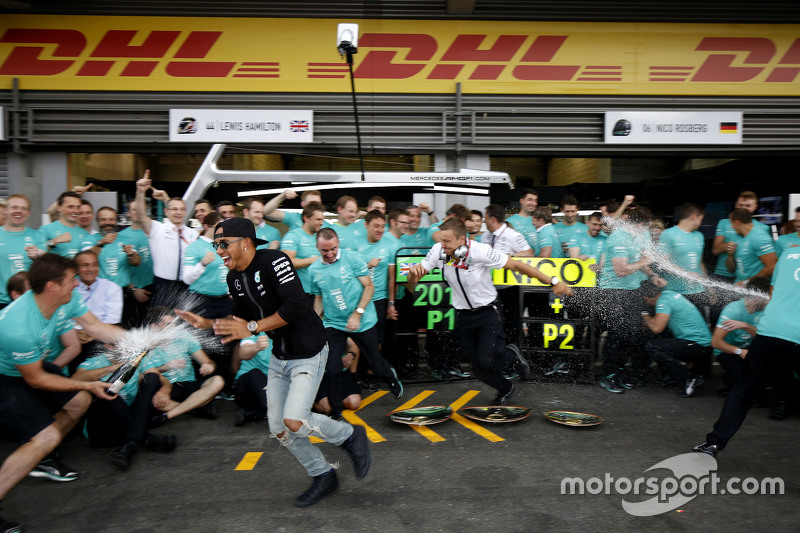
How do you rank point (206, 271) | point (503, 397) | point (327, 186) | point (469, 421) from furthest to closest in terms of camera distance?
point (327, 186) < point (206, 271) < point (503, 397) < point (469, 421)

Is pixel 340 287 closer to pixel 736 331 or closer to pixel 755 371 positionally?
pixel 755 371

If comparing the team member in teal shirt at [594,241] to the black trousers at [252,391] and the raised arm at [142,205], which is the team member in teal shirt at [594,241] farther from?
the raised arm at [142,205]

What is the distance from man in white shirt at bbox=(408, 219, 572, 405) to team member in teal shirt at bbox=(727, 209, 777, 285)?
3.07 metres

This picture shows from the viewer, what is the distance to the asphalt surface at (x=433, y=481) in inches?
151

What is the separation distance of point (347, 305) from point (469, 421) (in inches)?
71.3

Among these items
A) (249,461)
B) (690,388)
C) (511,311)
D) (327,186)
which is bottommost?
(249,461)

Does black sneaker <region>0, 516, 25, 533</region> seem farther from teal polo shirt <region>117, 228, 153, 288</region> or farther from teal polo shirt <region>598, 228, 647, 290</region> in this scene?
teal polo shirt <region>598, 228, 647, 290</region>

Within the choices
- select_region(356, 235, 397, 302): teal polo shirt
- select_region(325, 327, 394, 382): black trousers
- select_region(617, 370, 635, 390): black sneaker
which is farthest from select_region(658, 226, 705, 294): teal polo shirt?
select_region(325, 327, 394, 382): black trousers

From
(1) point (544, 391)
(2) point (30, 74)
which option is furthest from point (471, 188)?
(2) point (30, 74)

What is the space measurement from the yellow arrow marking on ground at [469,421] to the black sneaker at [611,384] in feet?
5.09

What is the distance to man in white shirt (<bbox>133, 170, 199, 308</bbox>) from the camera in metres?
7.20

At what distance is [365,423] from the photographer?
602 centimetres

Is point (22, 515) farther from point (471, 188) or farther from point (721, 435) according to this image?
point (471, 188)

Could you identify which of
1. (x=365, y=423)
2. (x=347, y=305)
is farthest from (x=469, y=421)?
(x=347, y=305)
